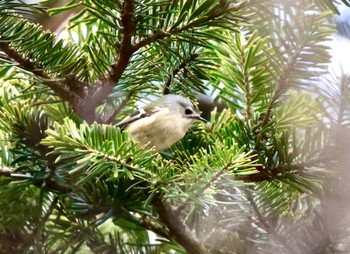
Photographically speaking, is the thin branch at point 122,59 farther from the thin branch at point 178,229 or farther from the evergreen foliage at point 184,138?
the thin branch at point 178,229

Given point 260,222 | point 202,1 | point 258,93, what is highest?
point 202,1

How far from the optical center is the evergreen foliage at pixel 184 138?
0.57 metres

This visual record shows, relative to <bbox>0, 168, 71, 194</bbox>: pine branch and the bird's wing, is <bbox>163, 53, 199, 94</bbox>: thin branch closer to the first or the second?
the bird's wing

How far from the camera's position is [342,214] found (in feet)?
2.13

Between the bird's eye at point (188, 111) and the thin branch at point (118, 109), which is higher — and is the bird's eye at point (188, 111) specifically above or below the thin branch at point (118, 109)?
below

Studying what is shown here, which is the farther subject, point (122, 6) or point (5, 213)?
point (5, 213)

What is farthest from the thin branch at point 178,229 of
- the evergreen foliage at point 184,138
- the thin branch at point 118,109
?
the thin branch at point 118,109

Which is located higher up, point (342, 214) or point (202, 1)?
point (202, 1)

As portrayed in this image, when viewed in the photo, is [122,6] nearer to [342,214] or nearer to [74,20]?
[74,20]

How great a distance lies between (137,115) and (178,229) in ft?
0.51

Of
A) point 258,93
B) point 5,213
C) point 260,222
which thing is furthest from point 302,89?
point 5,213

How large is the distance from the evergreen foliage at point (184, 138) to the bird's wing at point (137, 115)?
1 centimetres

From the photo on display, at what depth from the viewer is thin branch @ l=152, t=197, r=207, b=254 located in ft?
2.02

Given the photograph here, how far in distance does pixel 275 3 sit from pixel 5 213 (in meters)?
0.35
